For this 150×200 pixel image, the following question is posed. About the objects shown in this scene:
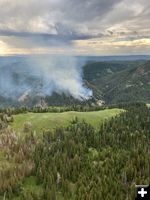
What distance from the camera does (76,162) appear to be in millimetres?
128000

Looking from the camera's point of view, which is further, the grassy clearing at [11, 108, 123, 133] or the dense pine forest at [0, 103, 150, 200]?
the grassy clearing at [11, 108, 123, 133]

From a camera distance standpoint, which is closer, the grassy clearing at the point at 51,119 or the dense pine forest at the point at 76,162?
the dense pine forest at the point at 76,162

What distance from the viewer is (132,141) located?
499ft

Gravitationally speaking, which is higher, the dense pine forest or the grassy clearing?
the grassy clearing

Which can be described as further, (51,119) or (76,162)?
(51,119)

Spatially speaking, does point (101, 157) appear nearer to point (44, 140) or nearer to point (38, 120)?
point (44, 140)

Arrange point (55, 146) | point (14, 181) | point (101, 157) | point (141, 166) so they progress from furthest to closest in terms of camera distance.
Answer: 1. point (55, 146)
2. point (101, 157)
3. point (141, 166)
4. point (14, 181)

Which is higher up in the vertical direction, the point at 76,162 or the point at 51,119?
the point at 51,119

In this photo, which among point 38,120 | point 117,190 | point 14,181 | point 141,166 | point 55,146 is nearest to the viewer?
point 117,190

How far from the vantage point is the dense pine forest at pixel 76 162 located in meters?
108

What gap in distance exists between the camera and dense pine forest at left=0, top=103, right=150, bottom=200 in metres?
108

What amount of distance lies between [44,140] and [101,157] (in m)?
29.3

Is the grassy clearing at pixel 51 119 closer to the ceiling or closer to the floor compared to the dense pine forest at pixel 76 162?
closer to the ceiling

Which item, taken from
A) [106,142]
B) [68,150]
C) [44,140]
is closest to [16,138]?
[44,140]
